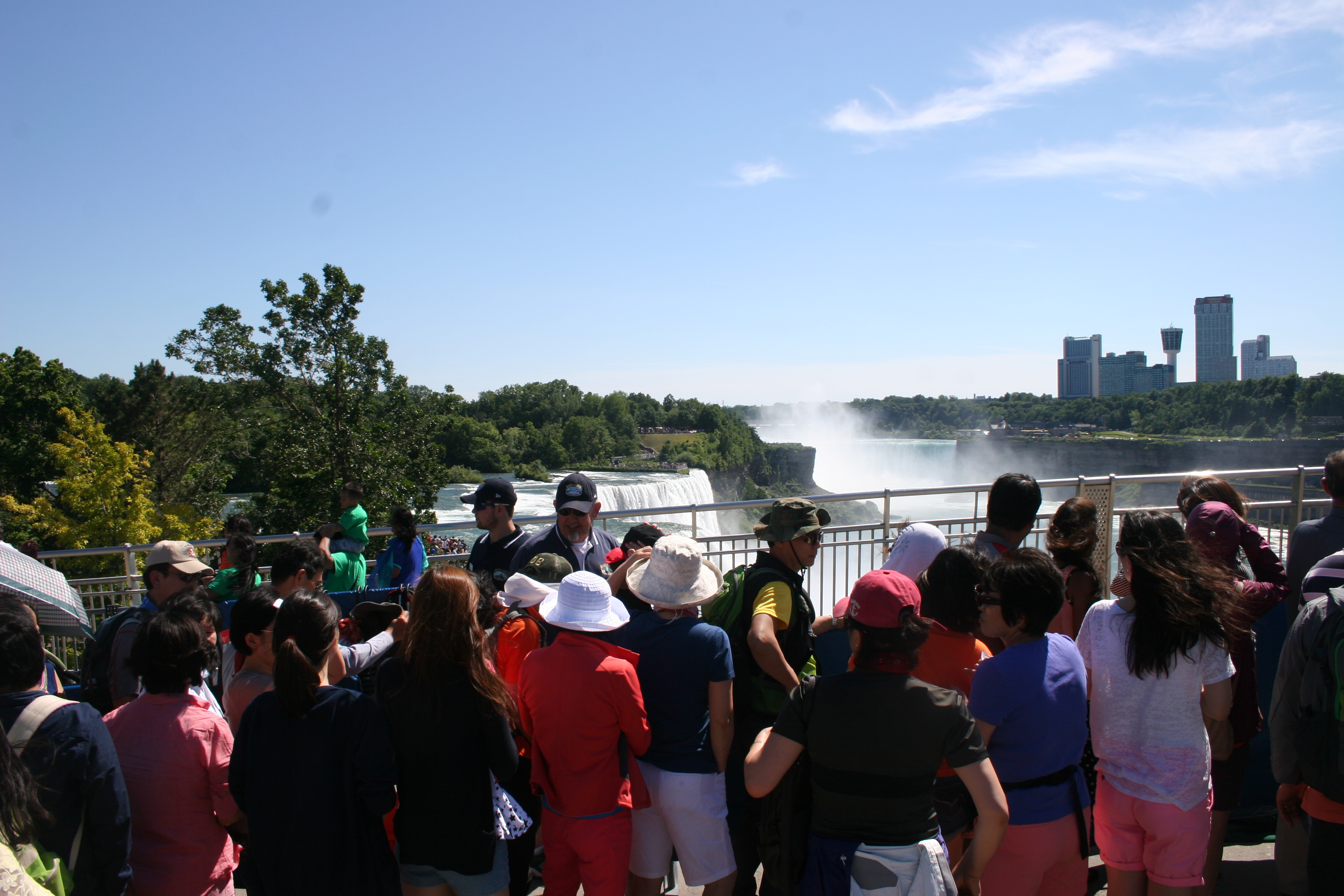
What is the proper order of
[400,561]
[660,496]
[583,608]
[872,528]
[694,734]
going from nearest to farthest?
[583,608] → [694,734] → [400,561] → [872,528] → [660,496]

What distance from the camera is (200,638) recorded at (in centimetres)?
265

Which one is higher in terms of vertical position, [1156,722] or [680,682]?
[680,682]

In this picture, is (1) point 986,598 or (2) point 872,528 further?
(2) point 872,528

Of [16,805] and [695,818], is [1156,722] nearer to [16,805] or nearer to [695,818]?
[695,818]

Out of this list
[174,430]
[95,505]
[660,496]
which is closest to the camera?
[95,505]

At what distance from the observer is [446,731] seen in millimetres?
2598

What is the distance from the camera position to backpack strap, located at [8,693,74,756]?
2131 mm

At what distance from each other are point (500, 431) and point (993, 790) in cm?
8086

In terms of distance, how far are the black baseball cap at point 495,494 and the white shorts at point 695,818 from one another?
2.31 metres

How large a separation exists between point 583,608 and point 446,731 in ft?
2.09

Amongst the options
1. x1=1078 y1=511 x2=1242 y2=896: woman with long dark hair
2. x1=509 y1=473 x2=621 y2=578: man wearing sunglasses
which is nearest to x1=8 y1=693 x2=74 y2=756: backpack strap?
x1=509 y1=473 x2=621 y2=578: man wearing sunglasses

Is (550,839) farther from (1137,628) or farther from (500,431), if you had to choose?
(500,431)

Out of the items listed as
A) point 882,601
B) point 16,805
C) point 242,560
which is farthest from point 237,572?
point 882,601

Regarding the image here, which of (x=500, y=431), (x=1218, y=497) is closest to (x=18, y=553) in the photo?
(x=1218, y=497)
